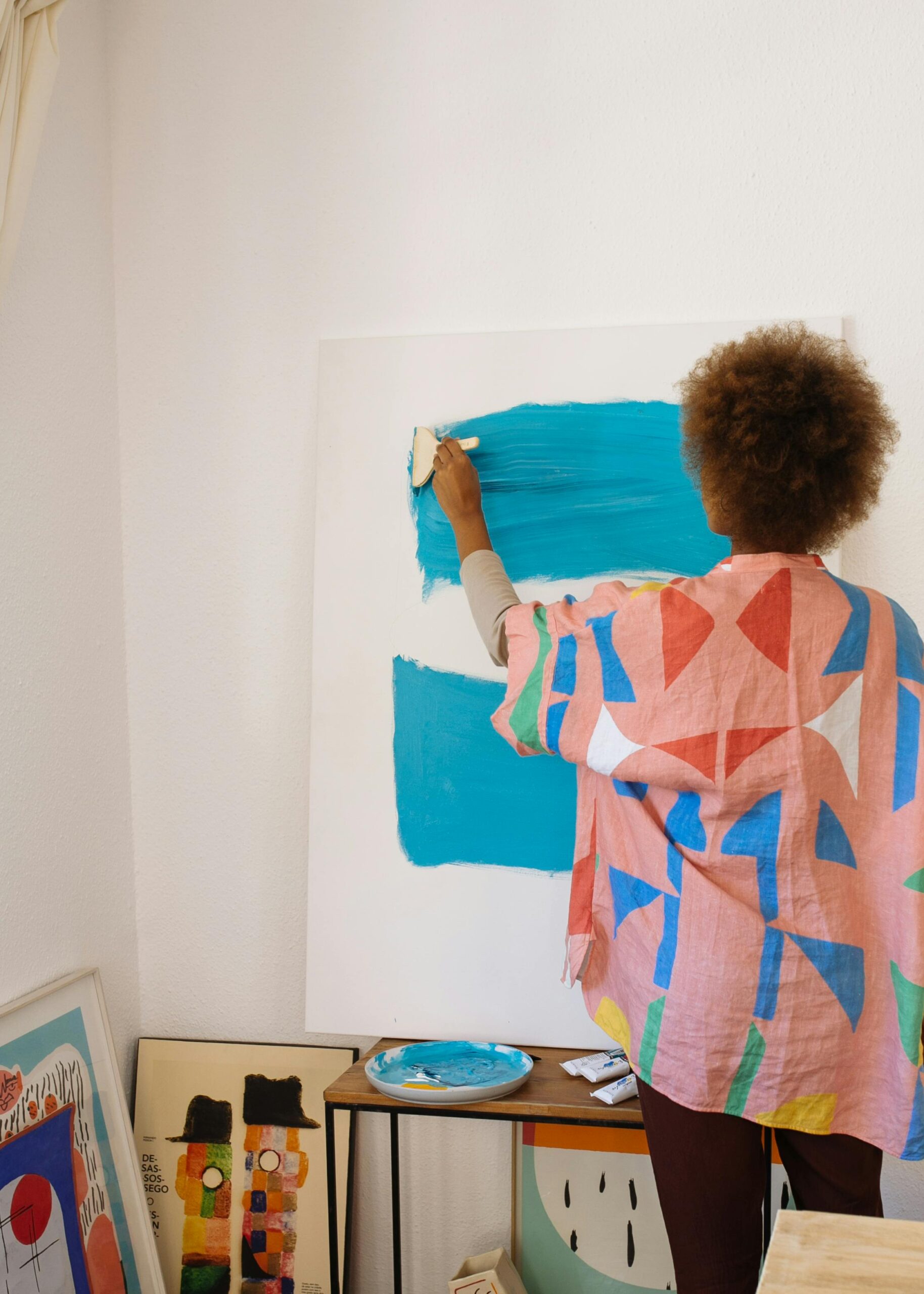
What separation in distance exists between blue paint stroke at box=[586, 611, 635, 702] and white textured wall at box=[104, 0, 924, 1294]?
663mm

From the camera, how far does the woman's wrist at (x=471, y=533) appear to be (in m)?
1.37

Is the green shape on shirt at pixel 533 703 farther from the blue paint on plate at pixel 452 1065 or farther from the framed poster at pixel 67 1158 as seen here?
the framed poster at pixel 67 1158

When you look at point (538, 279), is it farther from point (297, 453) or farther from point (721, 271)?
point (297, 453)

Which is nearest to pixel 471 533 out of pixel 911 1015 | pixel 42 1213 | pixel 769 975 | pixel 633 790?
pixel 633 790

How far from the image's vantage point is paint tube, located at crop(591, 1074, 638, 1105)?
53.7 inches

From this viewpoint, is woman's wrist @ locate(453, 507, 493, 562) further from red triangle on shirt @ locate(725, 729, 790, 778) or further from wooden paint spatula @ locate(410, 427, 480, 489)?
red triangle on shirt @ locate(725, 729, 790, 778)

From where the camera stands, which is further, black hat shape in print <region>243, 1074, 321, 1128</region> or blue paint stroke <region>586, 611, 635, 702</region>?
black hat shape in print <region>243, 1074, 321, 1128</region>

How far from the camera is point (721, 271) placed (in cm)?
157

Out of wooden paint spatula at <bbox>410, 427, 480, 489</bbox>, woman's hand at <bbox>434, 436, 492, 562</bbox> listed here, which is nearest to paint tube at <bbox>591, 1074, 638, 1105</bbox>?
woman's hand at <bbox>434, 436, 492, 562</bbox>

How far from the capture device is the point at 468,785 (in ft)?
5.18

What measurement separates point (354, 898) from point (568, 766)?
1.40 feet

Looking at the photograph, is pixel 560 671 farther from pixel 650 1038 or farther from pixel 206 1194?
pixel 206 1194

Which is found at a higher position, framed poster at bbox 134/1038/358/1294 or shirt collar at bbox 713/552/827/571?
shirt collar at bbox 713/552/827/571

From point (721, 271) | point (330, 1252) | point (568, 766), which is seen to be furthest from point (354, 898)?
point (721, 271)
